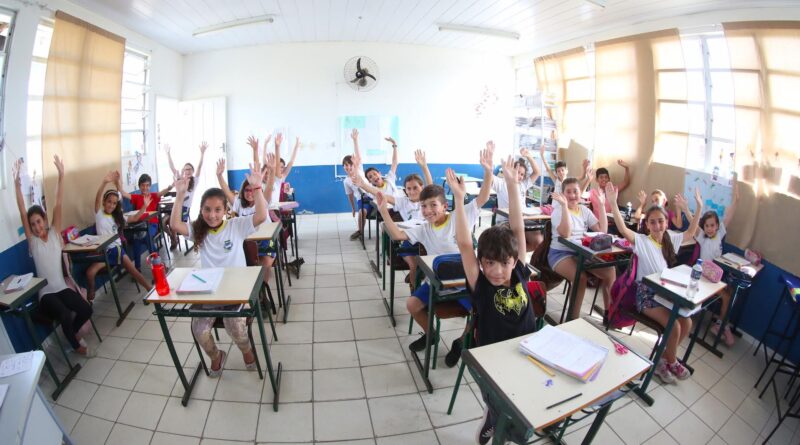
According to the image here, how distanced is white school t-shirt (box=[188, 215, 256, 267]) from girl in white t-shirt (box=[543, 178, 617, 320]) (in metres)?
2.59

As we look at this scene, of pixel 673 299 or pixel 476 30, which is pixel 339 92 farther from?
pixel 673 299

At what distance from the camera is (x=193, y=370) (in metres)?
2.50

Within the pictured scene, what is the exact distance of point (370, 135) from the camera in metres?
6.60

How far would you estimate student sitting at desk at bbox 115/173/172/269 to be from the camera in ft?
13.2

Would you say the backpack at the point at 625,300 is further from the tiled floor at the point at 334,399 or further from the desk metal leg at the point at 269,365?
the desk metal leg at the point at 269,365

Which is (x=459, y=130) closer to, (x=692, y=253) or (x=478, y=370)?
(x=692, y=253)

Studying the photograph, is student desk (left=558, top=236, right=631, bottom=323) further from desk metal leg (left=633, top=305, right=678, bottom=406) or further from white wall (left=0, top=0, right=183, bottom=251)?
white wall (left=0, top=0, right=183, bottom=251)

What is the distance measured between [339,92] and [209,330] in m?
5.18

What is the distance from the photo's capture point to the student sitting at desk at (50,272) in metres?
2.59

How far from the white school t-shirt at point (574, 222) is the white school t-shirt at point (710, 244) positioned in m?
0.93

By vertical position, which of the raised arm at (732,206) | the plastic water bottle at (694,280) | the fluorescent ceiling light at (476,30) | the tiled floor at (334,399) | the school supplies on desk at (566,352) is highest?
the fluorescent ceiling light at (476,30)

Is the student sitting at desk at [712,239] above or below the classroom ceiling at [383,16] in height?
below

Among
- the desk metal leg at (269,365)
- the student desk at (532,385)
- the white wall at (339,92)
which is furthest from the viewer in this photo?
the white wall at (339,92)

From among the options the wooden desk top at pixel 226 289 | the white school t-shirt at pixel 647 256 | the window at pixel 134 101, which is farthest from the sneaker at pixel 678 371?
the window at pixel 134 101
